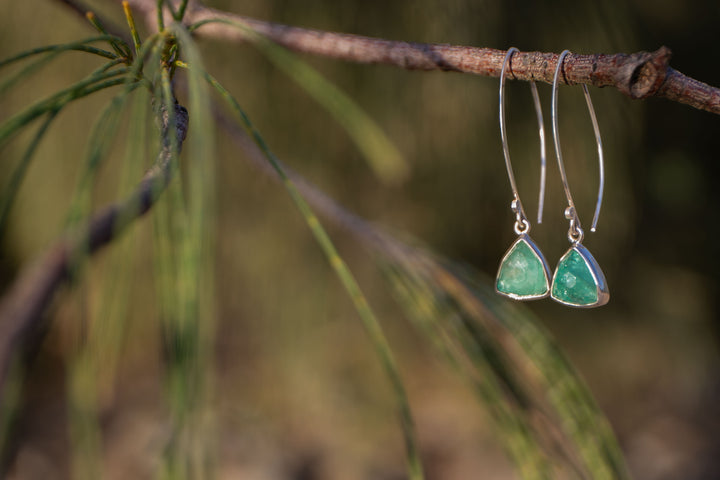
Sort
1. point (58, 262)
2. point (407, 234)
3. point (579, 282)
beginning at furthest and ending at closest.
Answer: point (407, 234), point (579, 282), point (58, 262)

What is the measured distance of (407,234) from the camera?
58 centimetres

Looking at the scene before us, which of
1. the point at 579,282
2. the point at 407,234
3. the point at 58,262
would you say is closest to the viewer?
the point at 58,262

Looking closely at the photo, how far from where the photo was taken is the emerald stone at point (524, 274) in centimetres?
35

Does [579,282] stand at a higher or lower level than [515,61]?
lower

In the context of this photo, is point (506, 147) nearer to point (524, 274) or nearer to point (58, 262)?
point (524, 274)

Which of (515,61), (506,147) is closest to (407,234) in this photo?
(506,147)

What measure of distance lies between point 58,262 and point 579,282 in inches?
10.6

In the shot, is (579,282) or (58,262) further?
(579,282)

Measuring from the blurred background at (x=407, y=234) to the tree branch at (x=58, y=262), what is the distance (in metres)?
0.44

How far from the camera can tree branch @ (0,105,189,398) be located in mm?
200

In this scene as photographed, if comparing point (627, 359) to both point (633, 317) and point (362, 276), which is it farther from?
point (362, 276)

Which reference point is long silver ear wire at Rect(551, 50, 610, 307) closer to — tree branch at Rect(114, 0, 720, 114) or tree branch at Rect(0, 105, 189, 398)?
tree branch at Rect(114, 0, 720, 114)

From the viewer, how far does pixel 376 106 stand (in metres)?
0.74

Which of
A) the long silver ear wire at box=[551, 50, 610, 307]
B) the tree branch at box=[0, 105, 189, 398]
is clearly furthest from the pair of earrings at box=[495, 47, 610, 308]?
the tree branch at box=[0, 105, 189, 398]
